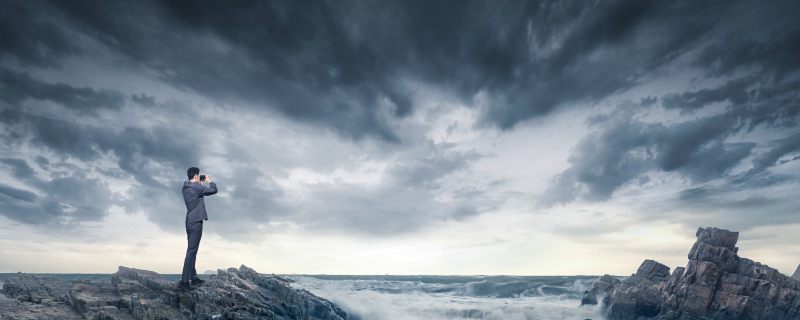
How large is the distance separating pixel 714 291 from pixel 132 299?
31760mm

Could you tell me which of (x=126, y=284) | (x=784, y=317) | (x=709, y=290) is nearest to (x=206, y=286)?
(x=126, y=284)

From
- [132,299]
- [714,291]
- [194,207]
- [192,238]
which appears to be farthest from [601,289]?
[132,299]

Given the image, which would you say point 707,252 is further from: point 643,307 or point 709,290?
point 643,307

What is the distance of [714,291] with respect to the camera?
81.4 feet

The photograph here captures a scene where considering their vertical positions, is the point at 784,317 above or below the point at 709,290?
below

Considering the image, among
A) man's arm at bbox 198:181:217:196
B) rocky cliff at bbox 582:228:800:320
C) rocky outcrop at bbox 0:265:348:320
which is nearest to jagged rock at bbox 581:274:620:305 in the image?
rocky cliff at bbox 582:228:800:320

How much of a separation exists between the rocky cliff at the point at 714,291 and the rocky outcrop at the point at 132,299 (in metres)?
24.3

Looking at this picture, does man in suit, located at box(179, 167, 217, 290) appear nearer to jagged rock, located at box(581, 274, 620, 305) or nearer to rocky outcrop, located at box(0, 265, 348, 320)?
rocky outcrop, located at box(0, 265, 348, 320)

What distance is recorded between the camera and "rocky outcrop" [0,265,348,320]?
10255 millimetres

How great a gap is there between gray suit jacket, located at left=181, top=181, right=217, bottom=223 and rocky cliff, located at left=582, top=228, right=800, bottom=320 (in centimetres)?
2805

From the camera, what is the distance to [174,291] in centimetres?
1195

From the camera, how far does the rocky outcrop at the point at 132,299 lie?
10255 mm

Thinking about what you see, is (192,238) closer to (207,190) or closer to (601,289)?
(207,190)

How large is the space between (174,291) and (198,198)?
3.26m
